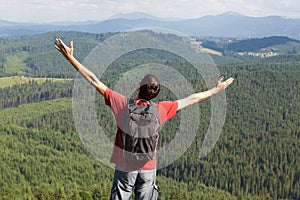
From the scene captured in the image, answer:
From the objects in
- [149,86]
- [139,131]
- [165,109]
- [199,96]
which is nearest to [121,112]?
[139,131]

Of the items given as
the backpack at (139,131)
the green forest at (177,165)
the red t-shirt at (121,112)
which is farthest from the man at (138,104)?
the green forest at (177,165)

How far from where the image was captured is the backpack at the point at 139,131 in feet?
21.0

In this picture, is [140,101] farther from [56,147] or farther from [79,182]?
[56,147]

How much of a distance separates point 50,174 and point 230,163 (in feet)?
155

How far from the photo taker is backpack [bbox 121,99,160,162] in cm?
639

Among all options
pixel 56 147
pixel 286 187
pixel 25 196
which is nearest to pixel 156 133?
pixel 25 196

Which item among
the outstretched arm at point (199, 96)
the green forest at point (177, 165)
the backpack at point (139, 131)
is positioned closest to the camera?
the backpack at point (139, 131)

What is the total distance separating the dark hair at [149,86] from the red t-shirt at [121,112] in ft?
0.97

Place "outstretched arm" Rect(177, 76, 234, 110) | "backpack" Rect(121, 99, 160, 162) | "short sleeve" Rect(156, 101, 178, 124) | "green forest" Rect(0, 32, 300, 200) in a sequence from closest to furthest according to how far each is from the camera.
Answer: "backpack" Rect(121, 99, 160, 162)
"short sleeve" Rect(156, 101, 178, 124)
"outstretched arm" Rect(177, 76, 234, 110)
"green forest" Rect(0, 32, 300, 200)

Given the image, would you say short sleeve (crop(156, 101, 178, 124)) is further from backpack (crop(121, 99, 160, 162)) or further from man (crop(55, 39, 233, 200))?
backpack (crop(121, 99, 160, 162))

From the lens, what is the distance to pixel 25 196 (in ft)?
226

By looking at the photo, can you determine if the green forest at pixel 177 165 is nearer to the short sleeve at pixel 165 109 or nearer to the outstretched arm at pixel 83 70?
the short sleeve at pixel 165 109

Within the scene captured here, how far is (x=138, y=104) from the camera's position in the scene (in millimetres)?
6562

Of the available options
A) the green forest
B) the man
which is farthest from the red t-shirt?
the green forest
